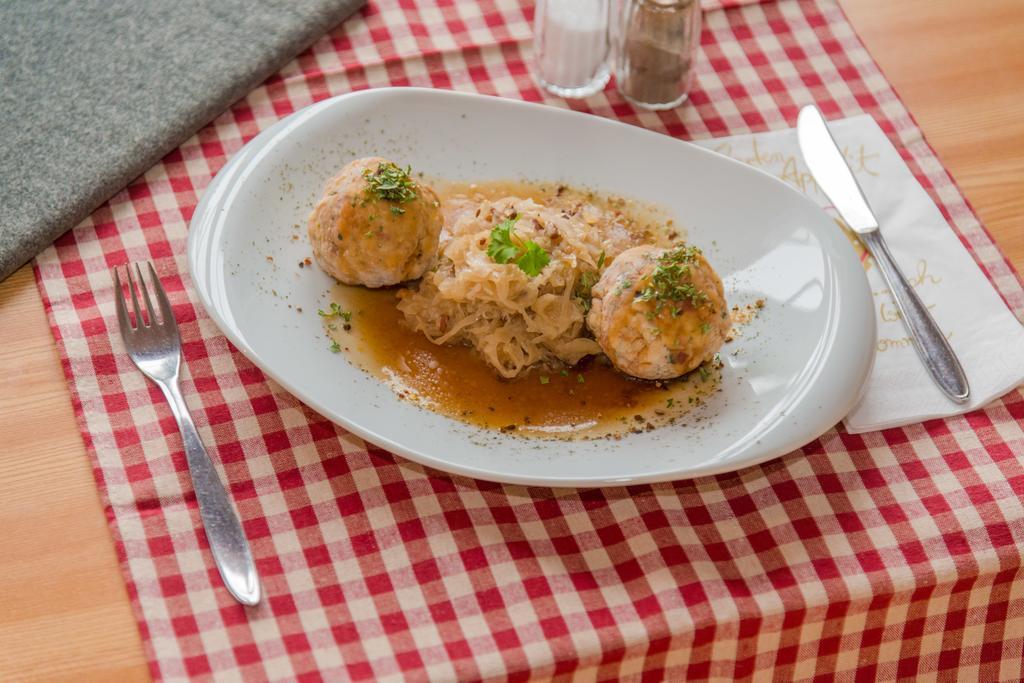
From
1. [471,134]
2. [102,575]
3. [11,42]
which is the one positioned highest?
[471,134]

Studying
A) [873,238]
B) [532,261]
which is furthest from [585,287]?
[873,238]

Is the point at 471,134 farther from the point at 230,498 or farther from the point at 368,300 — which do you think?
the point at 230,498

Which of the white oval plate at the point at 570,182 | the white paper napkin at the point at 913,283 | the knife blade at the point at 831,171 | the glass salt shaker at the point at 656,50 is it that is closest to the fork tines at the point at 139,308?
the white oval plate at the point at 570,182

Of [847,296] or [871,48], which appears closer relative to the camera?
[847,296]

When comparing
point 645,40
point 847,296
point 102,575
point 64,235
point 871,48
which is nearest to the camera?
point 102,575

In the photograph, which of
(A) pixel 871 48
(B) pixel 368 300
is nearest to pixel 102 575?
(B) pixel 368 300

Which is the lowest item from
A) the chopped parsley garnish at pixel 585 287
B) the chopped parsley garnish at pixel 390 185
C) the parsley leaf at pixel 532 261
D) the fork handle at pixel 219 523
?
the fork handle at pixel 219 523

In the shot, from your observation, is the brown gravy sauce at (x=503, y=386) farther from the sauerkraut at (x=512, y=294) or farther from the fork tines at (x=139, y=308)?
the fork tines at (x=139, y=308)
